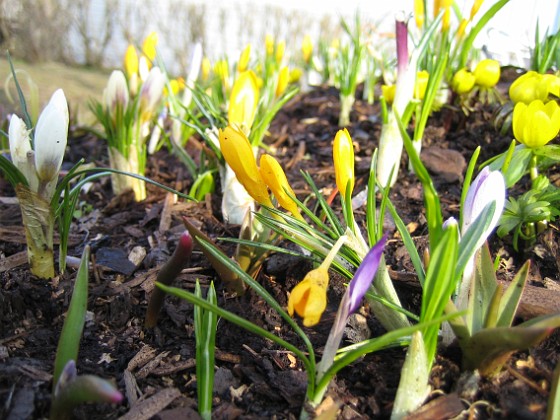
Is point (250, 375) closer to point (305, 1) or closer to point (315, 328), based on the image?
point (315, 328)

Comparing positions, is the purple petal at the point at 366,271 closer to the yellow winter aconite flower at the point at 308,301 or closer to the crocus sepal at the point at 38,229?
the yellow winter aconite flower at the point at 308,301

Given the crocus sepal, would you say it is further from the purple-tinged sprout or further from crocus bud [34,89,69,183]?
the purple-tinged sprout

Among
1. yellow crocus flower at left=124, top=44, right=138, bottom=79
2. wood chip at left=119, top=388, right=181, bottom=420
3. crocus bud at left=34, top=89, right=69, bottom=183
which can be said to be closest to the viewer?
wood chip at left=119, top=388, right=181, bottom=420

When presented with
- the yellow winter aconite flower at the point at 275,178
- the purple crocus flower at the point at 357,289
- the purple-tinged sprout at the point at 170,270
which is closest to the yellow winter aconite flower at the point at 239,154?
the yellow winter aconite flower at the point at 275,178

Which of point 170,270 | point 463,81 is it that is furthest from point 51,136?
point 463,81

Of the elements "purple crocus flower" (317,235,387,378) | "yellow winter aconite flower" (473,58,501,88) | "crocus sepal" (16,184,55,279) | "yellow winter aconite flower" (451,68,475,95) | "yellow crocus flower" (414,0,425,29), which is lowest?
"crocus sepal" (16,184,55,279)

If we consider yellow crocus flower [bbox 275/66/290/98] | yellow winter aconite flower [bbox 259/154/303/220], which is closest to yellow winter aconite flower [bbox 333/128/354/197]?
yellow winter aconite flower [bbox 259/154/303/220]

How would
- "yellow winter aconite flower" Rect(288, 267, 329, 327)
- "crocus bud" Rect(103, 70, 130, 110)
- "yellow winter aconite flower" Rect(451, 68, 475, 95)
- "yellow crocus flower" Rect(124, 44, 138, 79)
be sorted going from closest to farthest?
"yellow winter aconite flower" Rect(288, 267, 329, 327) → "crocus bud" Rect(103, 70, 130, 110) → "yellow winter aconite flower" Rect(451, 68, 475, 95) → "yellow crocus flower" Rect(124, 44, 138, 79)

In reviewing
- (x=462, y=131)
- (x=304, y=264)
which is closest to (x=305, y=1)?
(x=462, y=131)
